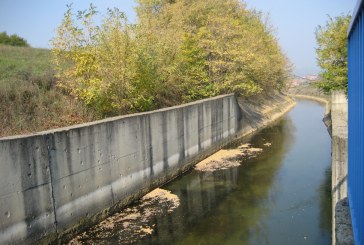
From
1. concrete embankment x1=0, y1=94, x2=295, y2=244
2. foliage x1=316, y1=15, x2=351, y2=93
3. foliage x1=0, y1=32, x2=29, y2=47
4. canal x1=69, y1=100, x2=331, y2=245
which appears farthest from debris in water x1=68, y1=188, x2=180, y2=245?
foliage x1=0, y1=32, x2=29, y2=47

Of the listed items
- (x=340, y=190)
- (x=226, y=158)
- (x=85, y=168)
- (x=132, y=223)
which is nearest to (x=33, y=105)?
(x=85, y=168)

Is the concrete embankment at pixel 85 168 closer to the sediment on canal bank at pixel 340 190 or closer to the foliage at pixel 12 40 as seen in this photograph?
the sediment on canal bank at pixel 340 190

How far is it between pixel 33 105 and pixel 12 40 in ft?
95.3

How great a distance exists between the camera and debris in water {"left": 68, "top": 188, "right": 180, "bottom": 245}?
9836 millimetres

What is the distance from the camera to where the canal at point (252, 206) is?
9992 mm

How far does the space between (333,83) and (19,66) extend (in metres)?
17.6

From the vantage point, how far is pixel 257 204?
41.0 ft

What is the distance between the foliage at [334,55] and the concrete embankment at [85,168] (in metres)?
8.65

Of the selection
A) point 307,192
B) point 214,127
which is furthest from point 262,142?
point 307,192

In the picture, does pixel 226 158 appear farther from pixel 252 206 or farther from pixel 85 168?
pixel 85 168

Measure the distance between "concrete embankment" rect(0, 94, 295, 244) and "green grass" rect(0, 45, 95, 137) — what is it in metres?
2.33

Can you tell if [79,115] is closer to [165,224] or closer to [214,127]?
[165,224]

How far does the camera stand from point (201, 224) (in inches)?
430

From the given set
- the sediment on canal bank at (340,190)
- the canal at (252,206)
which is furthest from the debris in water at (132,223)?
the sediment on canal bank at (340,190)
